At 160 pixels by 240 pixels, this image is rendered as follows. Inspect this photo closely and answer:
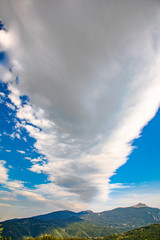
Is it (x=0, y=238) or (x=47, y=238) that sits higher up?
(x=0, y=238)

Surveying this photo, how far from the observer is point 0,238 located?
32688 mm

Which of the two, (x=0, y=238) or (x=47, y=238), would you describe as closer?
(x=0, y=238)

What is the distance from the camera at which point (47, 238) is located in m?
74.4

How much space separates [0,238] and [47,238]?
56693mm
